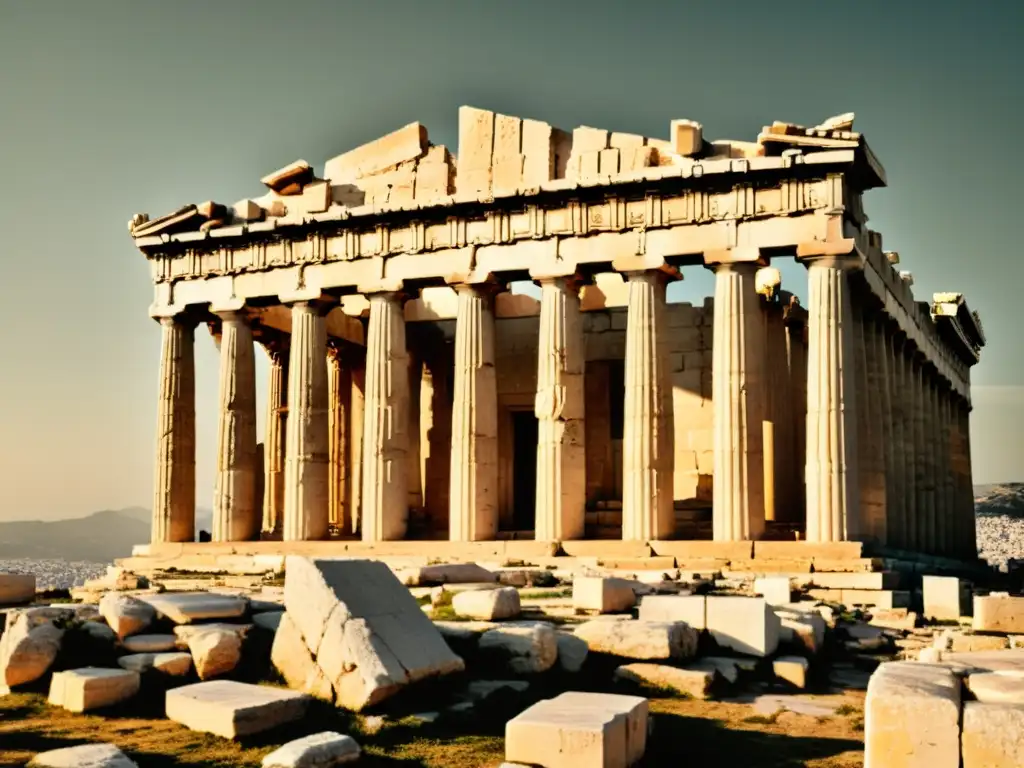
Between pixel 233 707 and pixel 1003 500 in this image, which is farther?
pixel 1003 500

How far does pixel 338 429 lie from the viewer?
107 ft

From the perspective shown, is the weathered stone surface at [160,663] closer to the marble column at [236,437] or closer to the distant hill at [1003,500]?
the marble column at [236,437]

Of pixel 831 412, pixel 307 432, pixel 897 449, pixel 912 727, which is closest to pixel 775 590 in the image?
pixel 831 412

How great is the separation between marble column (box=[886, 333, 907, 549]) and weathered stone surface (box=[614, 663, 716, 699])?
16414mm

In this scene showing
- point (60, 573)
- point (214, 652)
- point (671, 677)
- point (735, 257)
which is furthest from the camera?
point (60, 573)

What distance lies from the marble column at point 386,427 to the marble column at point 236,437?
3.65 metres

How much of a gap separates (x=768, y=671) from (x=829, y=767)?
12.3ft

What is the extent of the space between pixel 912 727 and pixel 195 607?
26.3 feet

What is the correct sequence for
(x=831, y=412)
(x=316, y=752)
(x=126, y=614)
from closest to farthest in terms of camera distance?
(x=316, y=752), (x=126, y=614), (x=831, y=412)

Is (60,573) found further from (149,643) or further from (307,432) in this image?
(149,643)

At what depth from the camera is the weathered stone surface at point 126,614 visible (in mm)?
12555

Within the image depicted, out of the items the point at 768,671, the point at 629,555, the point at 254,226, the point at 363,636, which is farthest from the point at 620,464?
the point at 363,636

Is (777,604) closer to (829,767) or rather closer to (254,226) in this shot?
(829,767)

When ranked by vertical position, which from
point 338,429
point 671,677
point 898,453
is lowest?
point 671,677
